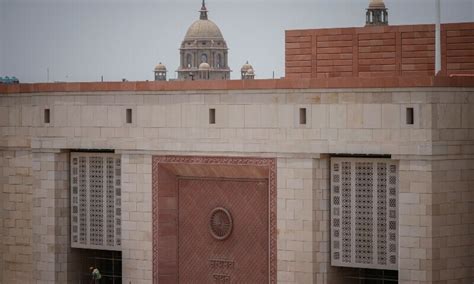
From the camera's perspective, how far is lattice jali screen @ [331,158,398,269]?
2552 centimetres

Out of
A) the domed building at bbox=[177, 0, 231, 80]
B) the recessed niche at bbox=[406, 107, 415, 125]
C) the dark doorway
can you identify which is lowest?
the dark doorway

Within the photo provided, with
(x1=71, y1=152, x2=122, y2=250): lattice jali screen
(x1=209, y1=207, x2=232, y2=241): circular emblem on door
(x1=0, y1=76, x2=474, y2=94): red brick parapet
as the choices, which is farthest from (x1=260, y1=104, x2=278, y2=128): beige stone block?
(x1=71, y1=152, x2=122, y2=250): lattice jali screen

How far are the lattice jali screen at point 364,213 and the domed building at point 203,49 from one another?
249ft

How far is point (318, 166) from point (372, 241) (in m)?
1.85

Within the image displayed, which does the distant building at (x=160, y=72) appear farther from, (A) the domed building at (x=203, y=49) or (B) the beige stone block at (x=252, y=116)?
(B) the beige stone block at (x=252, y=116)

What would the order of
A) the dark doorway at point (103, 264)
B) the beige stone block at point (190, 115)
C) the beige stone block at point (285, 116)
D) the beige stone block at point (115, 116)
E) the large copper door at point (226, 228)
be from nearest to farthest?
the beige stone block at point (285, 116) → the large copper door at point (226, 228) → the beige stone block at point (190, 115) → the beige stone block at point (115, 116) → the dark doorway at point (103, 264)

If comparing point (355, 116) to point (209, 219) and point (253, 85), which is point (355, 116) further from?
point (209, 219)

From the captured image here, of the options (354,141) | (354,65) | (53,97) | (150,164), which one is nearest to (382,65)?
(354,65)

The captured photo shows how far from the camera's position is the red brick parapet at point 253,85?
24.8m

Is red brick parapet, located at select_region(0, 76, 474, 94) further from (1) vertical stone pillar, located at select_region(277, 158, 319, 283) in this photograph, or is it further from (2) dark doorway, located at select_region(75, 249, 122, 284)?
(2) dark doorway, located at select_region(75, 249, 122, 284)

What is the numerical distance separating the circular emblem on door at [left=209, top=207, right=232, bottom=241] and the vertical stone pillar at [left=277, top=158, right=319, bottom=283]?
142 centimetres

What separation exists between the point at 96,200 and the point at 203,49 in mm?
74967

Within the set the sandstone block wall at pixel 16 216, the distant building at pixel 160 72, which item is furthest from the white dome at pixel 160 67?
the sandstone block wall at pixel 16 216

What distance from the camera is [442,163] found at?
979 inches
